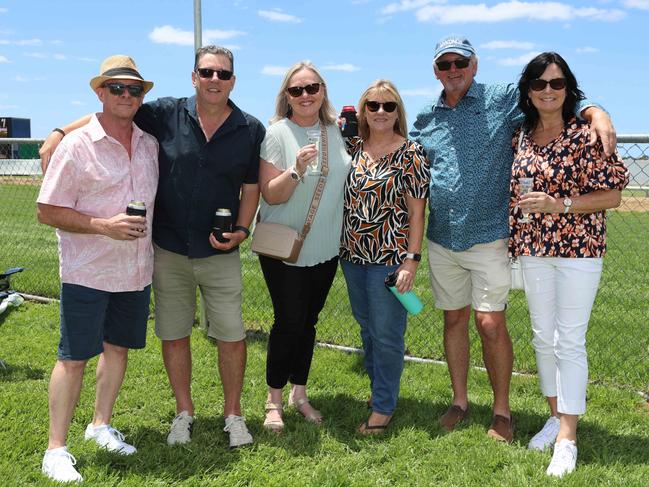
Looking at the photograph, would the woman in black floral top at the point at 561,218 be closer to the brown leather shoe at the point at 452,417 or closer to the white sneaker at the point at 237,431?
the brown leather shoe at the point at 452,417

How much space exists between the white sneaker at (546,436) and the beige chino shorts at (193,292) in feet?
6.29

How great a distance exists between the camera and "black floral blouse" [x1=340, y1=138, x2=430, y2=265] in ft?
12.2

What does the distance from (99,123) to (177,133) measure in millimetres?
436

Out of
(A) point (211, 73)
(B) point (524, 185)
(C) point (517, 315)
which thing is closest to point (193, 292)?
(A) point (211, 73)

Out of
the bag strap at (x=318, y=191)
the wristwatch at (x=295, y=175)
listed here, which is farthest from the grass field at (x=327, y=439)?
the wristwatch at (x=295, y=175)

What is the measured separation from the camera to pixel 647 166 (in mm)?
4637

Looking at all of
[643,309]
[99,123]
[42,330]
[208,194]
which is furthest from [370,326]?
[643,309]

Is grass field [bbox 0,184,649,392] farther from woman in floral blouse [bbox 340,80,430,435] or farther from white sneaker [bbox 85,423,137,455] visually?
white sneaker [bbox 85,423,137,455]

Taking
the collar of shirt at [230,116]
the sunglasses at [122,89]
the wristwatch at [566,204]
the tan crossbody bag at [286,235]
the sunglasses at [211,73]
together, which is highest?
the sunglasses at [211,73]

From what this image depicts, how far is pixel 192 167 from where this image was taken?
3621mm

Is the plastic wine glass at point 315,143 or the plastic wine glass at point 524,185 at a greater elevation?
the plastic wine glass at point 315,143

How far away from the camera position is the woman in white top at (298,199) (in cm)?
376

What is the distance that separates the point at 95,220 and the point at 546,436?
2.93m

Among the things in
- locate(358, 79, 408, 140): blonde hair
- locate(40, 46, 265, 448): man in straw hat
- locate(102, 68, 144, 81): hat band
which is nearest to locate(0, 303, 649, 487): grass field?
locate(40, 46, 265, 448): man in straw hat
